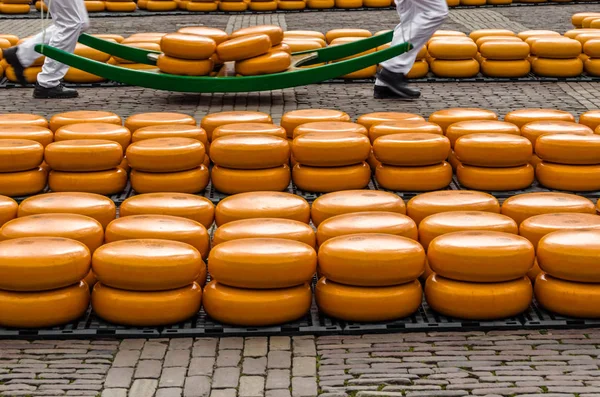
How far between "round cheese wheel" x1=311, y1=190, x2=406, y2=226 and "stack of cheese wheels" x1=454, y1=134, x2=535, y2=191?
3.19ft

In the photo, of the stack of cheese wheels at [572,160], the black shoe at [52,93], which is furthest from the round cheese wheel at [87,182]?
the stack of cheese wheels at [572,160]

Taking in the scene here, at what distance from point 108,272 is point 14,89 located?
5092 millimetres

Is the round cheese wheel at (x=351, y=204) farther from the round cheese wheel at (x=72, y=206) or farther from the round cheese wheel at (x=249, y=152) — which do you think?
the round cheese wheel at (x=72, y=206)

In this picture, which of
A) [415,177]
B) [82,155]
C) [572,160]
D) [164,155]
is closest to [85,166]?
[82,155]

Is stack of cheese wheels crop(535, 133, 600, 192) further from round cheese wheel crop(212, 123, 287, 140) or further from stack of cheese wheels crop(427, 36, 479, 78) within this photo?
stack of cheese wheels crop(427, 36, 479, 78)

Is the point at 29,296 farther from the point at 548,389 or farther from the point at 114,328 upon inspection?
the point at 548,389

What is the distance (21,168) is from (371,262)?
Answer: 8.87ft

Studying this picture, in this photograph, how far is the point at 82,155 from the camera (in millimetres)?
5477

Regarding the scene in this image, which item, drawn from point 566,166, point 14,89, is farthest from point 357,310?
point 14,89

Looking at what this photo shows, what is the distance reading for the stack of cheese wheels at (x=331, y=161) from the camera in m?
5.52

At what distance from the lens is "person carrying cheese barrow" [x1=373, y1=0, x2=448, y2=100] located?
307 inches

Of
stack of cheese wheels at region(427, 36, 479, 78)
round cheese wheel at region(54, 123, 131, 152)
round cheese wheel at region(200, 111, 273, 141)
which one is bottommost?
stack of cheese wheels at region(427, 36, 479, 78)

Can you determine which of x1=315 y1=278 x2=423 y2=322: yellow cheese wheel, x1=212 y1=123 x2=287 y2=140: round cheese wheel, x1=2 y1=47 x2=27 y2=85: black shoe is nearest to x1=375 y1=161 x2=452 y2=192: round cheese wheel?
x1=212 y1=123 x2=287 y2=140: round cheese wheel

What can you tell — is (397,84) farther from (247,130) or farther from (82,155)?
(82,155)
